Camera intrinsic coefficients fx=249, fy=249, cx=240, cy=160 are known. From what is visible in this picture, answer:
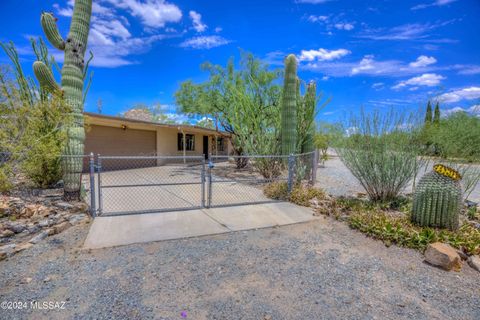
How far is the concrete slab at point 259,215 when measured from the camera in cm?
487

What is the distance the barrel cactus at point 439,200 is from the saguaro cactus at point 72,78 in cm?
697

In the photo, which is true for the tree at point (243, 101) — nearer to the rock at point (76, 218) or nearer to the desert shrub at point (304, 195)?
the desert shrub at point (304, 195)

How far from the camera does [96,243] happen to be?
3.75 metres

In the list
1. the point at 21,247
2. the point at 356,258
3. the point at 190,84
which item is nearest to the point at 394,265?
the point at 356,258

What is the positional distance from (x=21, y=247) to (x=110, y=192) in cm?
377

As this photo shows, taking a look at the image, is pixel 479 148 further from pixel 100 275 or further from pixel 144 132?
pixel 144 132

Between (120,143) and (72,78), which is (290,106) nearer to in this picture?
(72,78)

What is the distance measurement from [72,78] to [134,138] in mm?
8870

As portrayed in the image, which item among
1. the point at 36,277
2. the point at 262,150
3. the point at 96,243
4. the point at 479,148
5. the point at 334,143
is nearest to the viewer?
the point at 36,277

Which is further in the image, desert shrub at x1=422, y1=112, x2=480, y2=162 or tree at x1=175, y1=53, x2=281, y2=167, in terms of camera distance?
tree at x1=175, y1=53, x2=281, y2=167

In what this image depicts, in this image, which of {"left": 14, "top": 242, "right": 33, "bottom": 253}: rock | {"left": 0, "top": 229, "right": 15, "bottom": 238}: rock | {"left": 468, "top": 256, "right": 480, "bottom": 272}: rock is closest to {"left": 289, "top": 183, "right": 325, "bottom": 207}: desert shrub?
{"left": 468, "top": 256, "right": 480, "bottom": 272}: rock

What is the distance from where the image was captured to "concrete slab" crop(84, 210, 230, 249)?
12.8 ft

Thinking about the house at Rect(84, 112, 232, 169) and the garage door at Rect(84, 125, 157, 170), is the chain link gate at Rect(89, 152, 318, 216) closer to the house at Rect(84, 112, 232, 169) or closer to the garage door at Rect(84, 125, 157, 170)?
the house at Rect(84, 112, 232, 169)

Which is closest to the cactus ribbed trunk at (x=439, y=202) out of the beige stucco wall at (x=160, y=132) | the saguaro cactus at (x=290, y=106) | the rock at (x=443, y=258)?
the rock at (x=443, y=258)
